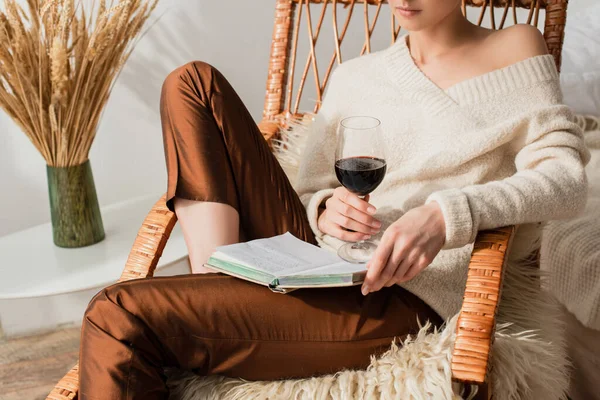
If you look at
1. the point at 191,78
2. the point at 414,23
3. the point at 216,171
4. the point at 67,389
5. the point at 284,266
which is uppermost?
the point at 414,23

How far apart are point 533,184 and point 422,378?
0.38 metres

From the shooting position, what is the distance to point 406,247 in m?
1.11

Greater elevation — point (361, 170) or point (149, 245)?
point (361, 170)

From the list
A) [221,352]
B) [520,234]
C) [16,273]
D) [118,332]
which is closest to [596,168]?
[520,234]

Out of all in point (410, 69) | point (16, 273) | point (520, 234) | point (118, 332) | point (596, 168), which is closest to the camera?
point (118, 332)

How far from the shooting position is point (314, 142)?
61.3 inches

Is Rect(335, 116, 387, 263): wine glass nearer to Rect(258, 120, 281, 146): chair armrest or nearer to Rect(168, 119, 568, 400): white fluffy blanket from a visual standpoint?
Rect(168, 119, 568, 400): white fluffy blanket

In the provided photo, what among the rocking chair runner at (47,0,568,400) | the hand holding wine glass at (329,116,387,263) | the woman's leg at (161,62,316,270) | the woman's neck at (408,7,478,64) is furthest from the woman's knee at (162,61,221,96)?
the woman's neck at (408,7,478,64)

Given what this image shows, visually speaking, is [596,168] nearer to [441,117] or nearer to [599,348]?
[599,348]

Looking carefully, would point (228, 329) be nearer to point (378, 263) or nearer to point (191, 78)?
point (378, 263)

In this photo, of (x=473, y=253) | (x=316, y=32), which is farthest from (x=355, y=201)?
(x=316, y=32)

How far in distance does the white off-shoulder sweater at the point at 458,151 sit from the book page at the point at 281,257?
0.15 meters

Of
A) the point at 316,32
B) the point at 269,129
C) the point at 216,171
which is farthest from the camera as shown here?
the point at 316,32

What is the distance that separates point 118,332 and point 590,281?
1.09 metres
